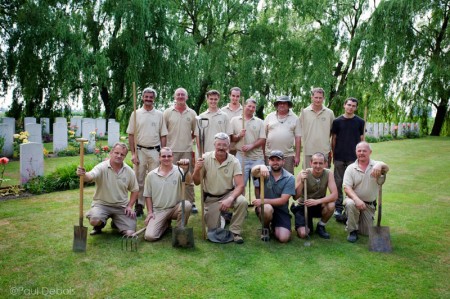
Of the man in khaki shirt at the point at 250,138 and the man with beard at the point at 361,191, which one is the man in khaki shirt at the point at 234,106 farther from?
the man with beard at the point at 361,191

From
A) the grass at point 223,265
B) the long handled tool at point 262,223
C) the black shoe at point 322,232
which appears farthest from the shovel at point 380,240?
the long handled tool at point 262,223

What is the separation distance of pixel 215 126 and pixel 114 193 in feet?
6.23

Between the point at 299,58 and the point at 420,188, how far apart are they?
11.4m

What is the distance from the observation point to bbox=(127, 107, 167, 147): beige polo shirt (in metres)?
5.74

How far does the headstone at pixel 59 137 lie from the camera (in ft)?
36.9

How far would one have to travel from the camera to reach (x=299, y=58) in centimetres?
1827

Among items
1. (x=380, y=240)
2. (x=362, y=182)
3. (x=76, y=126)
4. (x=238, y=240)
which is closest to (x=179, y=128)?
(x=238, y=240)

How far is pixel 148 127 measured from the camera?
574 centimetres

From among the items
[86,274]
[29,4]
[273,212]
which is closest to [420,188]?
[273,212]

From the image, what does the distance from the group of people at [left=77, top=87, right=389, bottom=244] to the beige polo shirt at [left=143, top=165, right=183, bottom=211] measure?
0.01 metres

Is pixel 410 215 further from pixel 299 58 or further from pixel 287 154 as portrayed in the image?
pixel 299 58

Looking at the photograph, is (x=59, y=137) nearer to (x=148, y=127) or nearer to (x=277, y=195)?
(x=148, y=127)

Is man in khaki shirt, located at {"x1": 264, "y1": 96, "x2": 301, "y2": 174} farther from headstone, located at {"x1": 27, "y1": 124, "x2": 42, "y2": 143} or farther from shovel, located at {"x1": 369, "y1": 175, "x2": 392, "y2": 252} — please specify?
headstone, located at {"x1": 27, "y1": 124, "x2": 42, "y2": 143}

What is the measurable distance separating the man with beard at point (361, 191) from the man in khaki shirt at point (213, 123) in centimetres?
196
